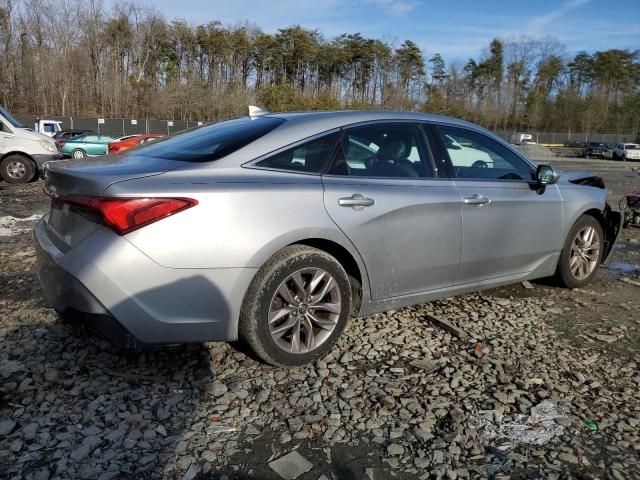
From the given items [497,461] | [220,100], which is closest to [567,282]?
[497,461]

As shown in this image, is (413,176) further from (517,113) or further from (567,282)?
(517,113)

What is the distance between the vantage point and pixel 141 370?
3.08m

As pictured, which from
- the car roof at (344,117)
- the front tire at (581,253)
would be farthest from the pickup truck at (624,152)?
the car roof at (344,117)

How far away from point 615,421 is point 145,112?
56901 mm

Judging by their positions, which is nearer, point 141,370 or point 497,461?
point 497,461

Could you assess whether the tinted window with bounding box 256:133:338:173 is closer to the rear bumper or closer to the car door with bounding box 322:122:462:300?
the car door with bounding box 322:122:462:300

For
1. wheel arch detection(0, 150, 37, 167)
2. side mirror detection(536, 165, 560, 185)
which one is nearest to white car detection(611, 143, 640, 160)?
wheel arch detection(0, 150, 37, 167)

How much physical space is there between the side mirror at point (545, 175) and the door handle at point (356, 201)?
6.01 ft

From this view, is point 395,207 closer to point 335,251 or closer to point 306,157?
point 335,251

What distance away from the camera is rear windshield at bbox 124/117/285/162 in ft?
10.2

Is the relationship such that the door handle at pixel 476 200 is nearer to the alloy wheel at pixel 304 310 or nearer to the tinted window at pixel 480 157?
the tinted window at pixel 480 157

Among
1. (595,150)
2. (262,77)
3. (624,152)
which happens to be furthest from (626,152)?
(262,77)

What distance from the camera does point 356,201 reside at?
3.22 m

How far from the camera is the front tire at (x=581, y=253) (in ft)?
15.5
